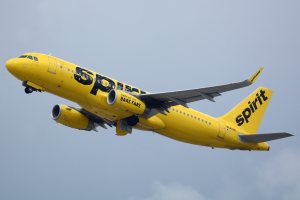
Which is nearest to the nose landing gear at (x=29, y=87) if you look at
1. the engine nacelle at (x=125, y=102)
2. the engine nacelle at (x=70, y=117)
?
the engine nacelle at (x=125, y=102)

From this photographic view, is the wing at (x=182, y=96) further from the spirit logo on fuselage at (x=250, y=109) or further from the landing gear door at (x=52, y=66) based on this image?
the spirit logo on fuselage at (x=250, y=109)

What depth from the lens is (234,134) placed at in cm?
5041

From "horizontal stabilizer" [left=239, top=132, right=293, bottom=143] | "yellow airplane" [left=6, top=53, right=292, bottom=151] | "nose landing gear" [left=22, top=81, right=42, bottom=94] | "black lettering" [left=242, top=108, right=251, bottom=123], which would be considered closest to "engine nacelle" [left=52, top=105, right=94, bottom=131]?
"yellow airplane" [left=6, top=53, right=292, bottom=151]

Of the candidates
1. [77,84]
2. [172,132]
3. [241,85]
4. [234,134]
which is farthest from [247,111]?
[77,84]

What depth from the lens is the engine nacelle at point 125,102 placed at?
43.3 m

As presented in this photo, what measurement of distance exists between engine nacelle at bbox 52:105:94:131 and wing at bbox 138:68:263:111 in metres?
7.07

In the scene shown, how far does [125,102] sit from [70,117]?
24.4ft

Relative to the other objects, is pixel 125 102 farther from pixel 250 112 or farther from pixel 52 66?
pixel 250 112

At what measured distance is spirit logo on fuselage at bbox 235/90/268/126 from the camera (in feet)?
172

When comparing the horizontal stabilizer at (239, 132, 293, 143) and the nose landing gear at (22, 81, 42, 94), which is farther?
the horizontal stabilizer at (239, 132, 293, 143)

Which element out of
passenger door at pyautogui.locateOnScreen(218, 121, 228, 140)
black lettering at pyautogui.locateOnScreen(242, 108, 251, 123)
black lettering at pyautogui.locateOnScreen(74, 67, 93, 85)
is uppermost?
black lettering at pyautogui.locateOnScreen(74, 67, 93, 85)

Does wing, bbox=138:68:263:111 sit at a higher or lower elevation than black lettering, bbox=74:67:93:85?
lower

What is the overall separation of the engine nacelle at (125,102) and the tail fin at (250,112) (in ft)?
31.9

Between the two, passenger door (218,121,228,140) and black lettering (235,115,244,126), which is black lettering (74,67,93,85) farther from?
black lettering (235,115,244,126)
